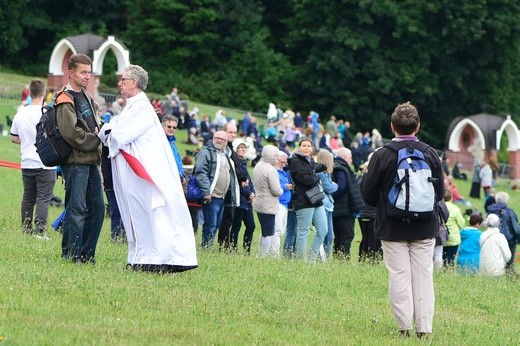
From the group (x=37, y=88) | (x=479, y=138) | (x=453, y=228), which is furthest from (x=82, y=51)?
(x=37, y=88)

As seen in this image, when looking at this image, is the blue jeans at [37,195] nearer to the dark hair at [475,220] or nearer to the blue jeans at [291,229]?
the blue jeans at [291,229]

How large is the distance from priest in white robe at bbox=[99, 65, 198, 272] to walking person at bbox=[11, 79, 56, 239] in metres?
3.47

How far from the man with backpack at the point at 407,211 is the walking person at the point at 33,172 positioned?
20.1 feet

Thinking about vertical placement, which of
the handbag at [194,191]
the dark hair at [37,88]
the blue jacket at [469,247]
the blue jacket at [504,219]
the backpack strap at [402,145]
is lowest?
the blue jacket at [469,247]

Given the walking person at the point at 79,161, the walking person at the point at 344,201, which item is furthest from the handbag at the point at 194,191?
the walking person at the point at 79,161

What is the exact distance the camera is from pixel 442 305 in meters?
13.8

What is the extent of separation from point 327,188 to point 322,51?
5293 centimetres

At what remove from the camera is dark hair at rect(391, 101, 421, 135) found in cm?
1075

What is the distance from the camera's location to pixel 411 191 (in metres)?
10.5

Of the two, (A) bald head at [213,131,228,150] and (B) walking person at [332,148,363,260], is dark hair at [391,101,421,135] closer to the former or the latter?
(A) bald head at [213,131,228,150]

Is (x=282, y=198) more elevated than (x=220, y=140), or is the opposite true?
(x=220, y=140)

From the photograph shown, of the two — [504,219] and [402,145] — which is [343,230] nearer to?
[504,219]

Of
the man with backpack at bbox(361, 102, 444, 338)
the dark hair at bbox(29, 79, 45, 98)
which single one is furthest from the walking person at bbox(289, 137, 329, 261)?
the man with backpack at bbox(361, 102, 444, 338)

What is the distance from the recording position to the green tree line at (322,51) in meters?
69.3
